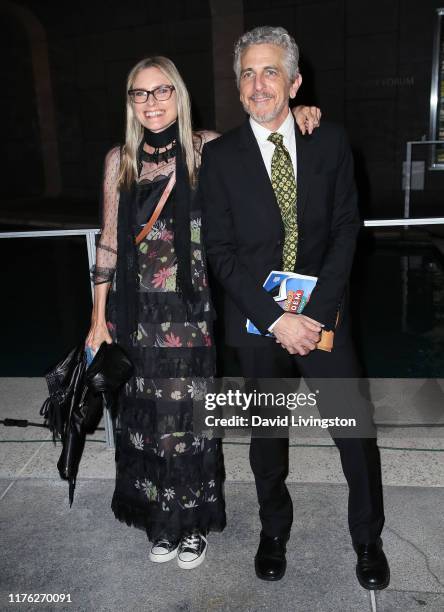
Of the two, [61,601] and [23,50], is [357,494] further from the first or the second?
[23,50]

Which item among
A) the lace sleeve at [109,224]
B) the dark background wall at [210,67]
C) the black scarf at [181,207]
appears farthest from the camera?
the dark background wall at [210,67]

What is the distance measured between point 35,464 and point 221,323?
3.44 metres

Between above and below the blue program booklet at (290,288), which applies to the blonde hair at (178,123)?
above

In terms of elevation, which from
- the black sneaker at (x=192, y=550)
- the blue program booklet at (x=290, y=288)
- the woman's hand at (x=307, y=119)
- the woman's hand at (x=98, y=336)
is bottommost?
the black sneaker at (x=192, y=550)

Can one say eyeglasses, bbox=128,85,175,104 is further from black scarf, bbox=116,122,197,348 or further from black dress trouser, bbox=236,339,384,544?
black dress trouser, bbox=236,339,384,544

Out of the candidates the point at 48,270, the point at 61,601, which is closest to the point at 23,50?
the point at 48,270

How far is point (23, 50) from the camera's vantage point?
1602 centimetres

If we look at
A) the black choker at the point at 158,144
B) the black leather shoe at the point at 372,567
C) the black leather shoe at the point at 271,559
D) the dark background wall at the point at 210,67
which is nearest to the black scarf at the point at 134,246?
the black choker at the point at 158,144

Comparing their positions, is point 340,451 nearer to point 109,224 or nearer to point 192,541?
point 192,541

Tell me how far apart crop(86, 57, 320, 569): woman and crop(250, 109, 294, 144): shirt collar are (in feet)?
0.23

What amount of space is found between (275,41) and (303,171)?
45 centimetres

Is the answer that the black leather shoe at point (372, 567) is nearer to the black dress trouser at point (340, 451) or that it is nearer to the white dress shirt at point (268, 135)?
the black dress trouser at point (340, 451)

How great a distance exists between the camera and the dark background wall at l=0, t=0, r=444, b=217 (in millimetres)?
12477

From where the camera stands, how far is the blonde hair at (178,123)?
2.15 m
